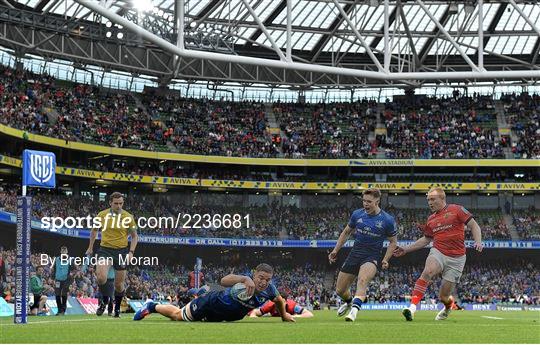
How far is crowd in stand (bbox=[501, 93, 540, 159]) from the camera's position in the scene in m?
61.3

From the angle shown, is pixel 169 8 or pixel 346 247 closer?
pixel 169 8

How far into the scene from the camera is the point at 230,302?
12281mm

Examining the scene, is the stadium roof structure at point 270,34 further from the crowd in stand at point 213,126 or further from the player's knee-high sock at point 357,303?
the player's knee-high sock at point 357,303

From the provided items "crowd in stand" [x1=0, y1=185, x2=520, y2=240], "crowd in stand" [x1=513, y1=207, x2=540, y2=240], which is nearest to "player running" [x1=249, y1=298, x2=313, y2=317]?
"crowd in stand" [x1=0, y1=185, x2=520, y2=240]

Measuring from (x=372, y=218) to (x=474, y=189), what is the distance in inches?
1906

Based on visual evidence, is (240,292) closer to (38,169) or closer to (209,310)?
(209,310)

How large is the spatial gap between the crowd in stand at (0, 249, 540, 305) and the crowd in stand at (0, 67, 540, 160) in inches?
323

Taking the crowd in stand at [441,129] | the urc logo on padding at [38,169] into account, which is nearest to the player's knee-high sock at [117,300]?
the urc logo on padding at [38,169]

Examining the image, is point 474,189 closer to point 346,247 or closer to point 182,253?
point 346,247

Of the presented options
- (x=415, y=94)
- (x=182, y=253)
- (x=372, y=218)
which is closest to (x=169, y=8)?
(x=182, y=253)

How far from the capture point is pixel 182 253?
58125mm

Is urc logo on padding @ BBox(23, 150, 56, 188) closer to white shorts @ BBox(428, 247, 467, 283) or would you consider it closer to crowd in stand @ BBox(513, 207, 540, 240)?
white shorts @ BBox(428, 247, 467, 283)

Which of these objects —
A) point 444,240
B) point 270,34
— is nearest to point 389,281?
point 270,34

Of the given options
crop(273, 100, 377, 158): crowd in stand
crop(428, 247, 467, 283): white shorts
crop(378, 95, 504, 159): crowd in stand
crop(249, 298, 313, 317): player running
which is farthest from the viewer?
crop(273, 100, 377, 158): crowd in stand
